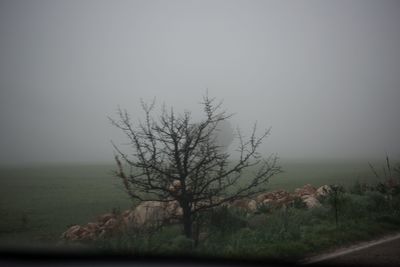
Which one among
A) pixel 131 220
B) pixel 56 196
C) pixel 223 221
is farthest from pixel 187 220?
pixel 56 196

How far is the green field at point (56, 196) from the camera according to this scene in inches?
398

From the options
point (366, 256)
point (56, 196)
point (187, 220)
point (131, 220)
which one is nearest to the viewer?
point (366, 256)

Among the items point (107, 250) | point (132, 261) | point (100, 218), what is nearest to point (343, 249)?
point (132, 261)

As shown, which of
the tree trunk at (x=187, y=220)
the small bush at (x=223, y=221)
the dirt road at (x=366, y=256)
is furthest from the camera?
the small bush at (x=223, y=221)

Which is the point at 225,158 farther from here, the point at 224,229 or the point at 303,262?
the point at 303,262

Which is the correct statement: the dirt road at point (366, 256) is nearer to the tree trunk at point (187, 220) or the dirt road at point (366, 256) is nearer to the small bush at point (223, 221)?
the small bush at point (223, 221)

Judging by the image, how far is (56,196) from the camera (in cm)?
1412

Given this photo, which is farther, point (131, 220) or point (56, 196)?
point (56, 196)

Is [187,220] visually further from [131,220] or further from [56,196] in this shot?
[56,196]

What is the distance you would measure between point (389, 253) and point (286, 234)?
7.57ft

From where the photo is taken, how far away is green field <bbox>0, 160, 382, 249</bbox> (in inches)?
398

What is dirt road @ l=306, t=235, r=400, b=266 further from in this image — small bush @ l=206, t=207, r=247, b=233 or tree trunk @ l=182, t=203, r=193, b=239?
tree trunk @ l=182, t=203, r=193, b=239

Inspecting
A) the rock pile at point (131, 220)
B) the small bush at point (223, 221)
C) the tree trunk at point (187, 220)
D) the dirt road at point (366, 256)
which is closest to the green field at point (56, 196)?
the rock pile at point (131, 220)

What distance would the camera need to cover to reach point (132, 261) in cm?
762
